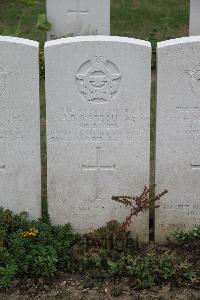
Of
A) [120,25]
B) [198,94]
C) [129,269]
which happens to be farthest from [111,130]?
[120,25]

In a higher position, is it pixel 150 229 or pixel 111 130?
pixel 111 130

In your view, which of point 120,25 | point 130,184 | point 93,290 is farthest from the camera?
point 120,25

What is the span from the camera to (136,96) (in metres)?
5.52

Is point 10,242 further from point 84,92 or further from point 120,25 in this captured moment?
point 120,25

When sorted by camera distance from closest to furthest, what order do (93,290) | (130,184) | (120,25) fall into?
(93,290) → (130,184) → (120,25)

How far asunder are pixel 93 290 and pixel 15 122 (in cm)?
140

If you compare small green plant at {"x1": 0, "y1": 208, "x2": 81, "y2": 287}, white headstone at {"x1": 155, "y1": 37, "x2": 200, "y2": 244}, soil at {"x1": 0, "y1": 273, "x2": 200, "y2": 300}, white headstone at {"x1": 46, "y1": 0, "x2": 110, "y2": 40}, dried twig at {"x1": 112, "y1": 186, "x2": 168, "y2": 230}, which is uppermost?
white headstone at {"x1": 46, "y1": 0, "x2": 110, "y2": 40}

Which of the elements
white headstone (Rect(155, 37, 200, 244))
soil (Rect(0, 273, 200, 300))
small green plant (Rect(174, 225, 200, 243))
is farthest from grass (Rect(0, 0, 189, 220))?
soil (Rect(0, 273, 200, 300))

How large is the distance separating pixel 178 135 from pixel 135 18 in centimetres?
706

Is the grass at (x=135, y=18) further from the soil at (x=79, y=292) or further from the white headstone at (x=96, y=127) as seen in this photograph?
the soil at (x=79, y=292)

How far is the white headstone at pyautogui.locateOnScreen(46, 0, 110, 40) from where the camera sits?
10.5 m

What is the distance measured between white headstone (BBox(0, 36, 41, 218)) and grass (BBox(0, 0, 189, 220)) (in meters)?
5.03

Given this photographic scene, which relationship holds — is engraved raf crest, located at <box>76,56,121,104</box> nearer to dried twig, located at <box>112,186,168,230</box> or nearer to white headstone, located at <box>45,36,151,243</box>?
white headstone, located at <box>45,36,151,243</box>

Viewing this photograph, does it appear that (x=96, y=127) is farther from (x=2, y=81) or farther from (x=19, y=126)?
(x=2, y=81)
